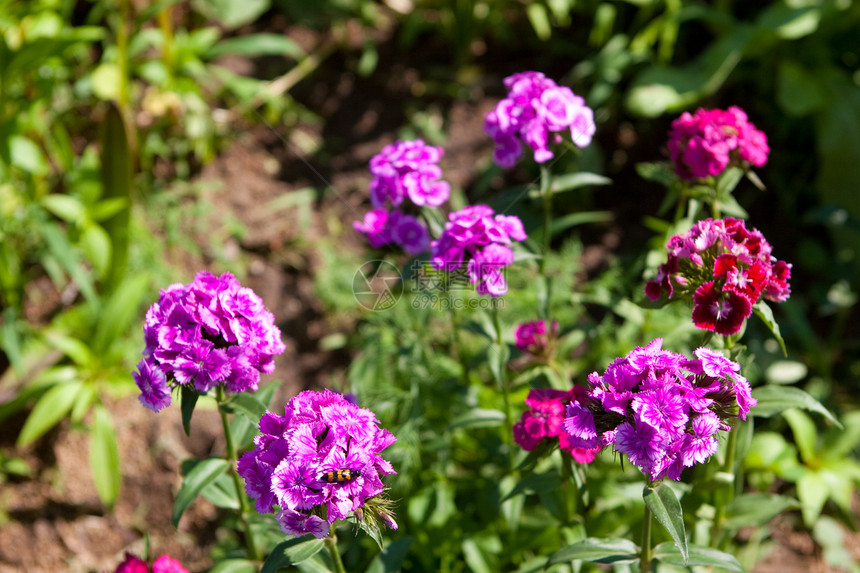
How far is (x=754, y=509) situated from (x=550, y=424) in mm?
806

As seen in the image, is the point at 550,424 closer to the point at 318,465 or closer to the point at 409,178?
the point at 318,465

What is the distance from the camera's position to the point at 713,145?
2029mm

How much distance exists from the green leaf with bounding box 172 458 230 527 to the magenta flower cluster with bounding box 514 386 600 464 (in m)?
0.73

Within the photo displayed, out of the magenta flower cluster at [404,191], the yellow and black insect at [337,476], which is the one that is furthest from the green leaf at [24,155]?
the yellow and black insect at [337,476]

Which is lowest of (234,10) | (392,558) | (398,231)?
(392,558)

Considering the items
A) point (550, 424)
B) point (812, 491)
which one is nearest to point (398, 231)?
point (550, 424)

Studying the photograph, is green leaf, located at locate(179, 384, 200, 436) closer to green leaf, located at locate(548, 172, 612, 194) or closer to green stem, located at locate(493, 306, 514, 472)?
green stem, located at locate(493, 306, 514, 472)

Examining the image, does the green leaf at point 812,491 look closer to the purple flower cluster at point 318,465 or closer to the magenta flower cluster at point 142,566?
the purple flower cluster at point 318,465

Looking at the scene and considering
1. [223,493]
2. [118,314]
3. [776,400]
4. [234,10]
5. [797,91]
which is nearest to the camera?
[776,400]

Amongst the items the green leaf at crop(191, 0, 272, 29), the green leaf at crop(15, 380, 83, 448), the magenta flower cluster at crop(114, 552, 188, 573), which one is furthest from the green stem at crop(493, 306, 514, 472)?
the green leaf at crop(191, 0, 272, 29)

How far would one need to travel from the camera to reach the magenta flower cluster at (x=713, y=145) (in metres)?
2.04

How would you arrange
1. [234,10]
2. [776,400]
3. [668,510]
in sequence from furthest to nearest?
1. [234,10]
2. [776,400]
3. [668,510]

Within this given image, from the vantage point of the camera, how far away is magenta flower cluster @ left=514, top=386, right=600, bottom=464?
68.1 inches

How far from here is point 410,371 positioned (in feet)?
8.07
